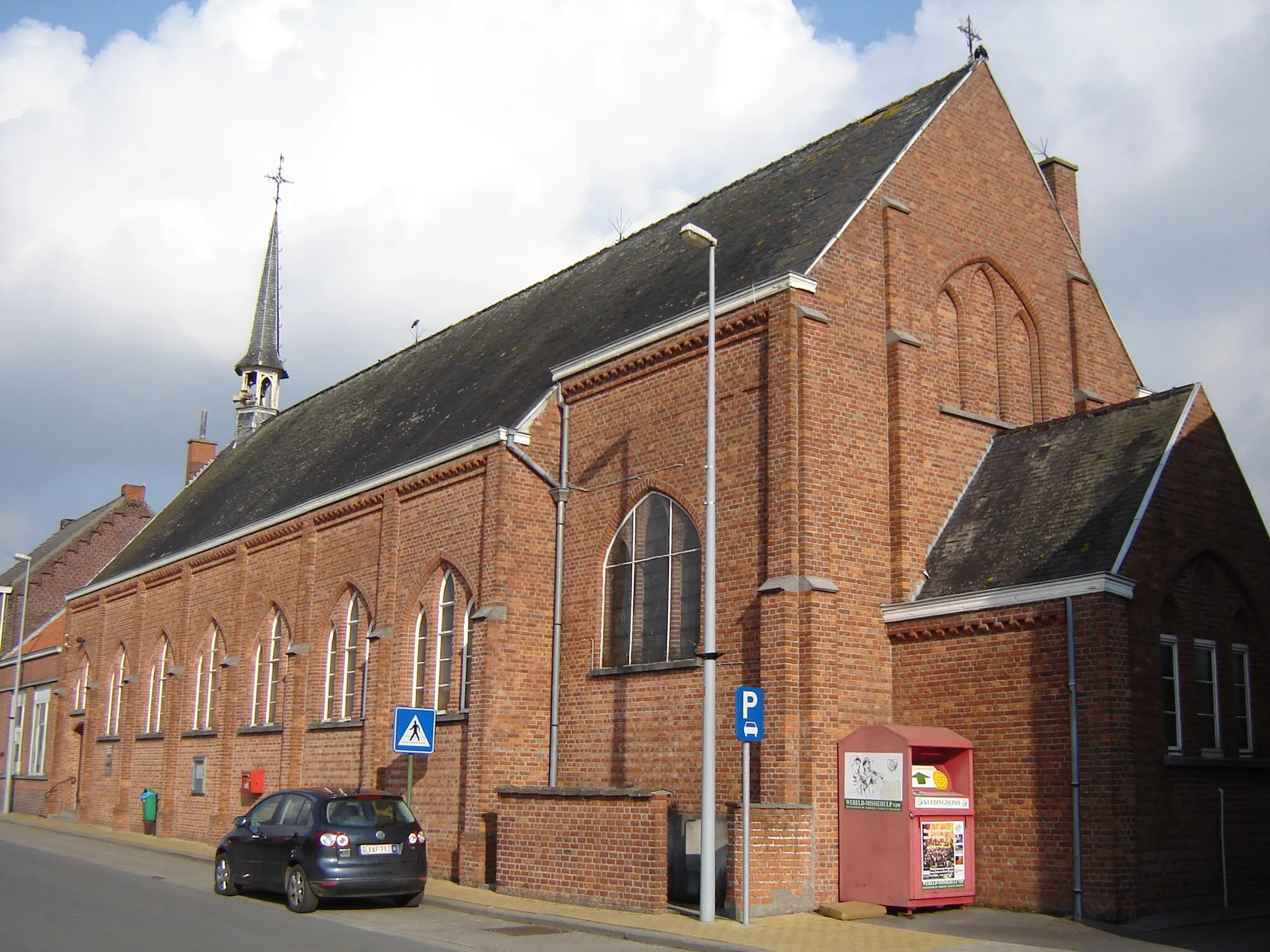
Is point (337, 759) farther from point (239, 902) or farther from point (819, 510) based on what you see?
point (819, 510)

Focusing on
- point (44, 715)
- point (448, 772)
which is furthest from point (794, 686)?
point (44, 715)

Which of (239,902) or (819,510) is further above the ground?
(819,510)

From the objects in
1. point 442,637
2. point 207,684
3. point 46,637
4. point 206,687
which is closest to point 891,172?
point 442,637

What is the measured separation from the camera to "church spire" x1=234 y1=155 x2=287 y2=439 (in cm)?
4875

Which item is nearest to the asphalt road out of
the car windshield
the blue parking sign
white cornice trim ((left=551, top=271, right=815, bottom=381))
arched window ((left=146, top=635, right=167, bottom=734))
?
the car windshield

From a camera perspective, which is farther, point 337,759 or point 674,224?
point 674,224

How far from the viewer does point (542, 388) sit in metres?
22.9

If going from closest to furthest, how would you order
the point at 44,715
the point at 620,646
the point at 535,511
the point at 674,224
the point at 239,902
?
the point at 239,902 < the point at 620,646 < the point at 535,511 < the point at 674,224 < the point at 44,715

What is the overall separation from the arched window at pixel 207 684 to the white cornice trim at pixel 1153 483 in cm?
2478

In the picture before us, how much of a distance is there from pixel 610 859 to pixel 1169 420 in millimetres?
9341

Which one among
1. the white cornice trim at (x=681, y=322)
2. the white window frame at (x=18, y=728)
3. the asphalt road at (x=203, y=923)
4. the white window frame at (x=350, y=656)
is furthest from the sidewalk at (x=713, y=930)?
the white window frame at (x=18, y=728)

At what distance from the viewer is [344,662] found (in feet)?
87.7

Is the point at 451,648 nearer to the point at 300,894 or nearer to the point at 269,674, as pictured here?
the point at 300,894

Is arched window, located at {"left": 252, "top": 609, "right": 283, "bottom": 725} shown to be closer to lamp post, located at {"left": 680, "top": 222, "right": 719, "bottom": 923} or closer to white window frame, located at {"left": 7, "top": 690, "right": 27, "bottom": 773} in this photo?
lamp post, located at {"left": 680, "top": 222, "right": 719, "bottom": 923}
